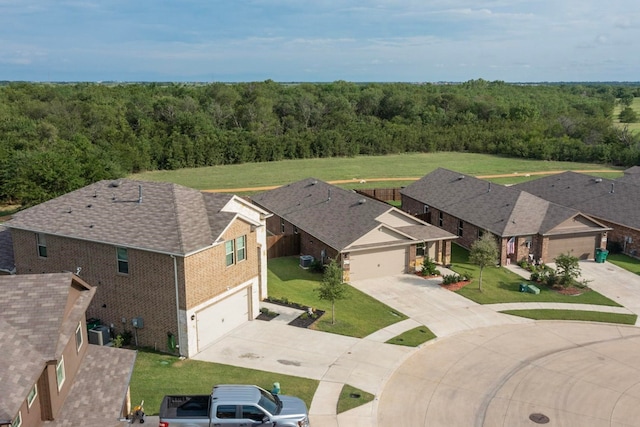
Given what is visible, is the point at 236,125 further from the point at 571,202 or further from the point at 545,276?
the point at 545,276

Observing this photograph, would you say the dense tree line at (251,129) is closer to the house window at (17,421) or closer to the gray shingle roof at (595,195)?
the house window at (17,421)

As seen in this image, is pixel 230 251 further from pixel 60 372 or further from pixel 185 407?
pixel 60 372

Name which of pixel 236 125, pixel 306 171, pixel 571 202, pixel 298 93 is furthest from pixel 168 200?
pixel 298 93

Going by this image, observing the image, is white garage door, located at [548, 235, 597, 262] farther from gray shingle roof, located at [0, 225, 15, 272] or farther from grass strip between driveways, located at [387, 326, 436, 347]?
gray shingle roof, located at [0, 225, 15, 272]

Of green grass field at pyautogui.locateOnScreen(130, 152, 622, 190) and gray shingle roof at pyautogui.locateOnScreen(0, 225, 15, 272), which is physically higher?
gray shingle roof at pyautogui.locateOnScreen(0, 225, 15, 272)

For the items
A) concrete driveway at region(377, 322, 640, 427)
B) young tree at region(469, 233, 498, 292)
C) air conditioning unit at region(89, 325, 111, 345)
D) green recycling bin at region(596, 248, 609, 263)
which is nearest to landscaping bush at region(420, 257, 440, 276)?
young tree at region(469, 233, 498, 292)

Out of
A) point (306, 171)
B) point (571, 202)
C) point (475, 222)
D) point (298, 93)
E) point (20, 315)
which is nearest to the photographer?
point (20, 315)

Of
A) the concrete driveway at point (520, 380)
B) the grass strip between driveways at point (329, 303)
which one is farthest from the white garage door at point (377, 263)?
the concrete driveway at point (520, 380)
